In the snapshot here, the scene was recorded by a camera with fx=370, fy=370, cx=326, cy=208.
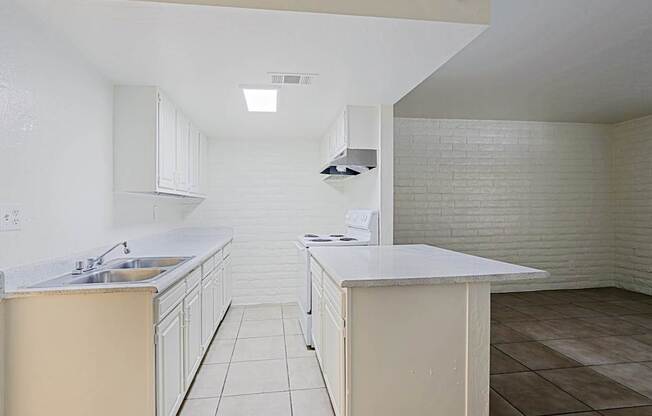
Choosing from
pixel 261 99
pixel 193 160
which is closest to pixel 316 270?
pixel 261 99

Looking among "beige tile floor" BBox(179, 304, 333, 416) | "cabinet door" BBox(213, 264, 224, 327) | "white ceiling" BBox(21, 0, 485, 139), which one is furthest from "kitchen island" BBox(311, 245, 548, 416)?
"cabinet door" BBox(213, 264, 224, 327)

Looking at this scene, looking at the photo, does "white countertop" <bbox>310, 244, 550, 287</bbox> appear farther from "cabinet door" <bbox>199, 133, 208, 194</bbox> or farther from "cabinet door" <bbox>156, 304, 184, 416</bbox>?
"cabinet door" <bbox>199, 133, 208, 194</bbox>

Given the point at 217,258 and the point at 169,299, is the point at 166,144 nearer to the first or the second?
the point at 217,258

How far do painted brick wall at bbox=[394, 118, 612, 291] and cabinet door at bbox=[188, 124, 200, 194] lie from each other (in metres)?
2.70

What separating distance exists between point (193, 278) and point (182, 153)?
1.52 m

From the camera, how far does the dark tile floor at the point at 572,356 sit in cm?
249

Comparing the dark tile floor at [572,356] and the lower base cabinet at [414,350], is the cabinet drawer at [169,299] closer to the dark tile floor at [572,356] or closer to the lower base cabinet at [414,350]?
the lower base cabinet at [414,350]

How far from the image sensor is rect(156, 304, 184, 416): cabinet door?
1.92 meters

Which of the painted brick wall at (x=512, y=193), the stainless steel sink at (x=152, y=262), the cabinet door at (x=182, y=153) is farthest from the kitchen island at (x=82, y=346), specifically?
the painted brick wall at (x=512, y=193)

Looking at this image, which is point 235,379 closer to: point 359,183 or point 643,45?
point 359,183

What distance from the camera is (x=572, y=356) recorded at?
324 centimetres

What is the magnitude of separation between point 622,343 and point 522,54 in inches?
113

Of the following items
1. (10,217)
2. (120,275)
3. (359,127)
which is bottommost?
(120,275)

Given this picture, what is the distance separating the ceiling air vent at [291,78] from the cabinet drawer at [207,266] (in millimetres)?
1574
